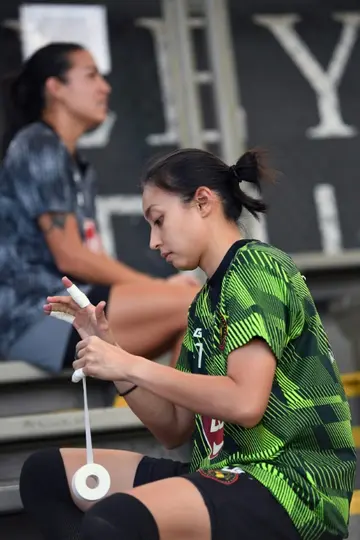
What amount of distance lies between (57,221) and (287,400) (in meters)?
1.42

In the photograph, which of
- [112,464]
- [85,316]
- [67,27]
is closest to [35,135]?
[67,27]

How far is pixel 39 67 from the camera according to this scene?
3836 millimetres

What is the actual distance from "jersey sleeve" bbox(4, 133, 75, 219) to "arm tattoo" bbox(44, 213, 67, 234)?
17 mm

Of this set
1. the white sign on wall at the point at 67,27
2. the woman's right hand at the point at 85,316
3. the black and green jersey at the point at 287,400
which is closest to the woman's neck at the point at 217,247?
the black and green jersey at the point at 287,400

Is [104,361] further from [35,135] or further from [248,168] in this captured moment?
[35,135]

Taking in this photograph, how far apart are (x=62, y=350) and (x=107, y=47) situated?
158 cm

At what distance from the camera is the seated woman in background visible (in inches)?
132

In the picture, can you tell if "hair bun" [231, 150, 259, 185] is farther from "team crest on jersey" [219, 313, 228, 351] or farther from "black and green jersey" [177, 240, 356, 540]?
"team crest on jersey" [219, 313, 228, 351]

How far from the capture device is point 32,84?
3816 mm

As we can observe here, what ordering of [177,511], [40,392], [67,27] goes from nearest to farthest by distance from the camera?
[177,511] → [40,392] → [67,27]

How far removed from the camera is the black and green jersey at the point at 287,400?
2232mm

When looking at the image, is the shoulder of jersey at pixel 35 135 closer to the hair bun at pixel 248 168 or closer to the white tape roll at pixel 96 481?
the hair bun at pixel 248 168

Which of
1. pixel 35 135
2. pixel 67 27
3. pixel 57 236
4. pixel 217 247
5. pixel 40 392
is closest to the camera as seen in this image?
pixel 217 247

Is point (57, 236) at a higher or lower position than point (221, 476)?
higher
